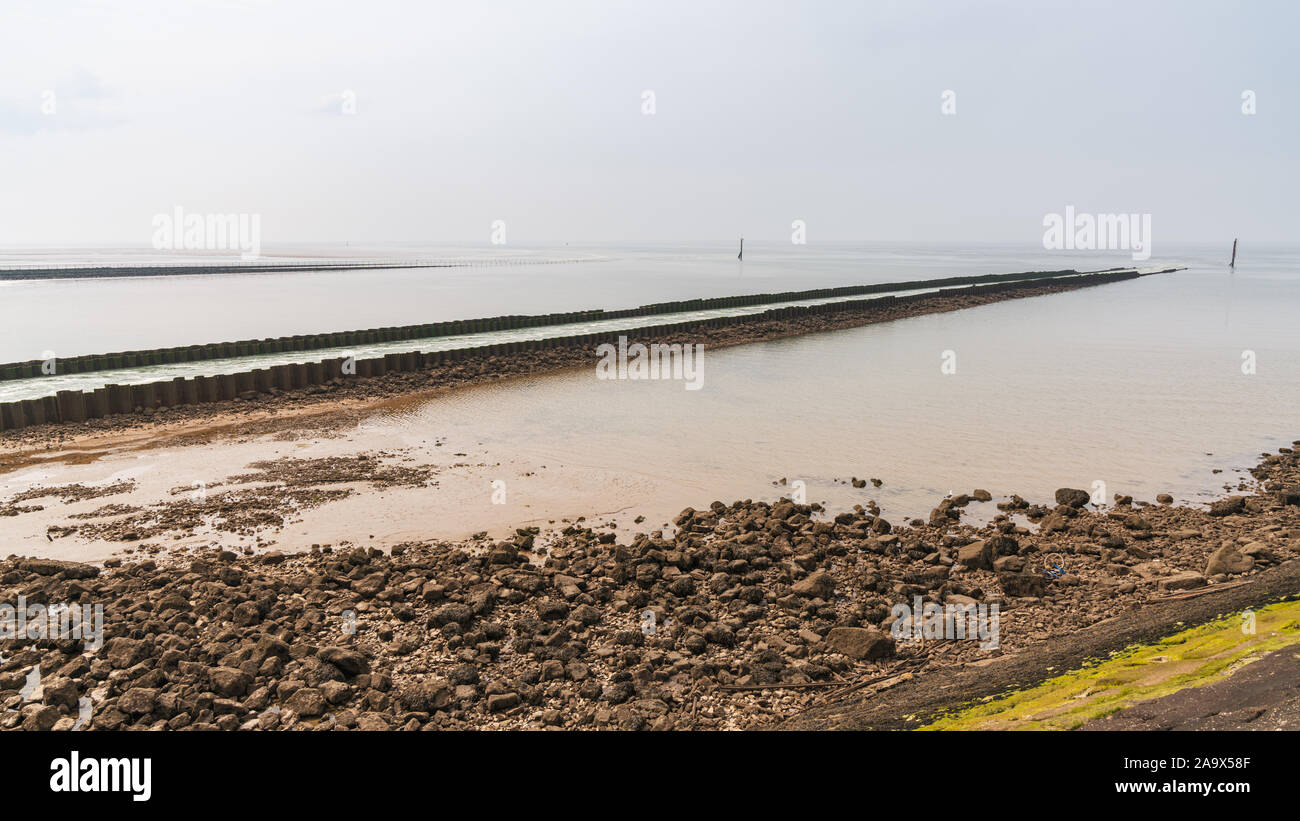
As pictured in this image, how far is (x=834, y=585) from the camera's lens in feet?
45.2

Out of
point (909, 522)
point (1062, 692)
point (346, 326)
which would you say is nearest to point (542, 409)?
point (909, 522)

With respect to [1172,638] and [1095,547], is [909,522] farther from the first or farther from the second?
[1172,638]

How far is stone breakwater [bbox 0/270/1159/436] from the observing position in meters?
26.8

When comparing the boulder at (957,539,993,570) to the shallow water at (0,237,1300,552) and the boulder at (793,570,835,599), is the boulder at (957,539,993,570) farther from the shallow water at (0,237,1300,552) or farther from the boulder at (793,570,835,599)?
the shallow water at (0,237,1300,552)

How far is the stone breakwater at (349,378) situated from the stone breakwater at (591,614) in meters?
14.1

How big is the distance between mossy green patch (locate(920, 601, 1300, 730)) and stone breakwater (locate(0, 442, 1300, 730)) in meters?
1.37

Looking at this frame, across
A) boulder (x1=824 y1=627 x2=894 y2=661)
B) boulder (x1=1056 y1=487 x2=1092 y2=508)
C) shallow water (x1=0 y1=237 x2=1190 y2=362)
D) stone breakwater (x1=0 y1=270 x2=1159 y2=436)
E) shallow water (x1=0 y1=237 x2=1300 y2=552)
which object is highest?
shallow water (x1=0 y1=237 x2=1190 y2=362)

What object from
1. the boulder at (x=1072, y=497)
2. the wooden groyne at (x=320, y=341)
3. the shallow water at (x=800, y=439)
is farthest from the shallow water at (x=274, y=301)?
the boulder at (x=1072, y=497)

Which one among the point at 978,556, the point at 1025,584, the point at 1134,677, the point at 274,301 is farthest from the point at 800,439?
the point at 274,301

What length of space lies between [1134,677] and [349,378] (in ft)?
103

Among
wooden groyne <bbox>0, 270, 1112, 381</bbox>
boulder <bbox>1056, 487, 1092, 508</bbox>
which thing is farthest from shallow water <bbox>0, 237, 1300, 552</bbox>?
wooden groyne <bbox>0, 270, 1112, 381</bbox>
